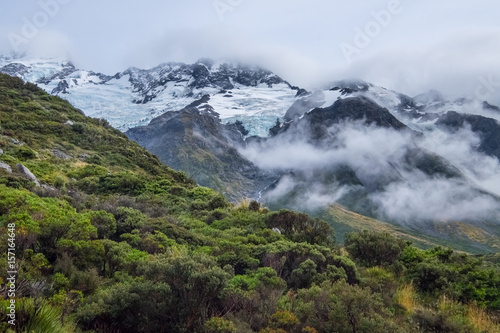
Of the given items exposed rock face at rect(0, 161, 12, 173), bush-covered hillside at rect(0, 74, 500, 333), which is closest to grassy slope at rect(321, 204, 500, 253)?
bush-covered hillside at rect(0, 74, 500, 333)

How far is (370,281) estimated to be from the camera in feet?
31.3

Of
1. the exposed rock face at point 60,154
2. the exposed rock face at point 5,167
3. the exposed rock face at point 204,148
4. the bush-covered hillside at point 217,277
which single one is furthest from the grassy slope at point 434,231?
the exposed rock face at point 5,167

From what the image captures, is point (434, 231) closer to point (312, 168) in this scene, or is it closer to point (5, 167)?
point (312, 168)

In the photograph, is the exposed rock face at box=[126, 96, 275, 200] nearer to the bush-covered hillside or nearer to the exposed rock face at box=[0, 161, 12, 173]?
the exposed rock face at box=[0, 161, 12, 173]

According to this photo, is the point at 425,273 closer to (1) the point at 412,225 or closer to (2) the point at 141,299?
(2) the point at 141,299

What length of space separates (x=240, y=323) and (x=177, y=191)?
18.8 meters

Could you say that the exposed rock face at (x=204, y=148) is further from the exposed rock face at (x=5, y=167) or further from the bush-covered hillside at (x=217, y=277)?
the bush-covered hillside at (x=217, y=277)

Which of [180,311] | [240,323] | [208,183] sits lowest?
[208,183]

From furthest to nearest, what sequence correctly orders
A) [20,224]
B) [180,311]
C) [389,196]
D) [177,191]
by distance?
[389,196], [177,191], [20,224], [180,311]

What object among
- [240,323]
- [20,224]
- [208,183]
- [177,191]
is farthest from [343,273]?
[208,183]

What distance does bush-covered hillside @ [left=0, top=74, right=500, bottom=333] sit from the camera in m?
6.06

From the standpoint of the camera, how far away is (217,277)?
6.51 meters

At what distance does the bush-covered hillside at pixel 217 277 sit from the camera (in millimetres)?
6062

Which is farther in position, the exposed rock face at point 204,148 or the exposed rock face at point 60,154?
the exposed rock face at point 204,148
